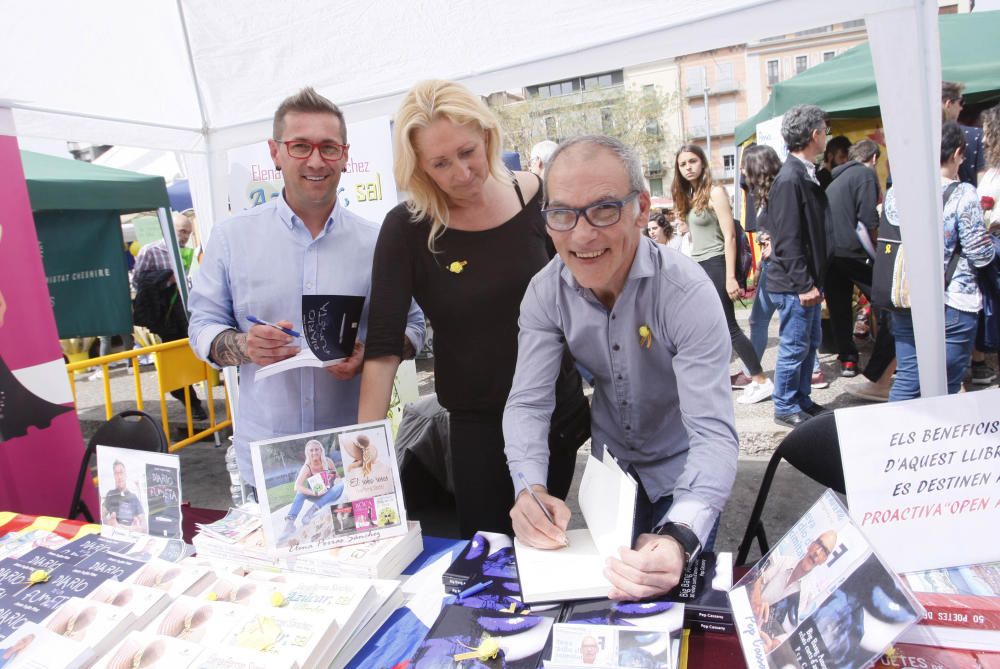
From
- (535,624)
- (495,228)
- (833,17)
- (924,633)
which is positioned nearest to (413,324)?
(495,228)

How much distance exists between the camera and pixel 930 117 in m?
1.92

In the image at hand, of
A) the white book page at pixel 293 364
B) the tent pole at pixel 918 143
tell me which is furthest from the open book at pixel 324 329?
the tent pole at pixel 918 143

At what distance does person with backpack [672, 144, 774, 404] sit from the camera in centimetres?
469

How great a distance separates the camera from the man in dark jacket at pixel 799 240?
13.4 ft

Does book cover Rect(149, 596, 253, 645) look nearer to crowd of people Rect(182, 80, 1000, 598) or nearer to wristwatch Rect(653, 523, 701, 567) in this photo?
crowd of people Rect(182, 80, 1000, 598)

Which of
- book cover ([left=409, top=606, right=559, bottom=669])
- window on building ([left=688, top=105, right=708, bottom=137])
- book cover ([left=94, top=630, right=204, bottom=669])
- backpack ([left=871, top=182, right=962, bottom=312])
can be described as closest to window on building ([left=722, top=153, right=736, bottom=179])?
window on building ([left=688, top=105, right=708, bottom=137])

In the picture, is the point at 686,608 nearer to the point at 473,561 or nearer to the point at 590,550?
the point at 590,550

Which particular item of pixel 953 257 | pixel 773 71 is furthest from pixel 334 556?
pixel 773 71

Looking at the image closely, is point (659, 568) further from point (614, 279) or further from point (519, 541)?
point (614, 279)

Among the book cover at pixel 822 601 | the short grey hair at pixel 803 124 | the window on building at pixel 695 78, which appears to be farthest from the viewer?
the window on building at pixel 695 78

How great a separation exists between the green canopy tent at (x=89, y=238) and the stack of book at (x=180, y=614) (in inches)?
197

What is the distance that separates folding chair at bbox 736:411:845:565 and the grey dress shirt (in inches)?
13.3

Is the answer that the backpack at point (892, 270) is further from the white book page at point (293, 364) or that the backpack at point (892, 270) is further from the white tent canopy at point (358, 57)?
the white book page at point (293, 364)

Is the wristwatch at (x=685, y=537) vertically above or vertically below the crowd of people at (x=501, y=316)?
below
